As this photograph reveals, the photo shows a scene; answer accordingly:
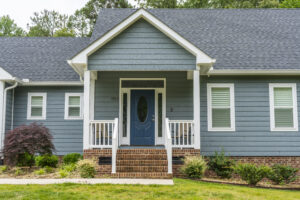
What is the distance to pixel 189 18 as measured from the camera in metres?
14.9

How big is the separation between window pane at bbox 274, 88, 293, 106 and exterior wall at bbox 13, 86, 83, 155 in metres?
7.16

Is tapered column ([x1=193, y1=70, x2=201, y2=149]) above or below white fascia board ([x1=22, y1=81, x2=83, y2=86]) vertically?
below

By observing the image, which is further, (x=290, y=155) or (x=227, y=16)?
(x=227, y=16)

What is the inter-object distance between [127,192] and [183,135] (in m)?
3.44

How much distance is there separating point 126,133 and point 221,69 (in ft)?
13.2

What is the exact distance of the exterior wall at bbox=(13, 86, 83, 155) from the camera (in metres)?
12.3

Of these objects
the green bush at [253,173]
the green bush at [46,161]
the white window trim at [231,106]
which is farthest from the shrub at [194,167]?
the green bush at [46,161]

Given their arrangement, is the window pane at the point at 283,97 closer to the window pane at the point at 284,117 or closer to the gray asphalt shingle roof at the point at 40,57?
the window pane at the point at 284,117

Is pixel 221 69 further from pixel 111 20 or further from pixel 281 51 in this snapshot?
pixel 111 20

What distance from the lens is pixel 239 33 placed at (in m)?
13.6

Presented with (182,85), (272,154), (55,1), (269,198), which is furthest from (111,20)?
(55,1)

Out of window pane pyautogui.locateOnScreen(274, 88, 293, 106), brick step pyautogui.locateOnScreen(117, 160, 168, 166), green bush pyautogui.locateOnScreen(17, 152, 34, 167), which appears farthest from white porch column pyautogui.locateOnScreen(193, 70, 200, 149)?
green bush pyautogui.locateOnScreen(17, 152, 34, 167)

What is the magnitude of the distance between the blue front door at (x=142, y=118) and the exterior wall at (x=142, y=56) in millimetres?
2237

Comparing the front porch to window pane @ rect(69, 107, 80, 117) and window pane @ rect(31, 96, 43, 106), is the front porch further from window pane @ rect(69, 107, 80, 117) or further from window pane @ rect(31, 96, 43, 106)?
window pane @ rect(31, 96, 43, 106)
